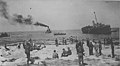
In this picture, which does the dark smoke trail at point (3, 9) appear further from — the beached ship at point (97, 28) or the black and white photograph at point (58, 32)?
the beached ship at point (97, 28)

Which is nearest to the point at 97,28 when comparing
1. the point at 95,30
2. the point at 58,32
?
the point at 95,30

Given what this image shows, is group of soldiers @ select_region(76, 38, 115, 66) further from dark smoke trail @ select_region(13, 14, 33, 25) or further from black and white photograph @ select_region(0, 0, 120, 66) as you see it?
dark smoke trail @ select_region(13, 14, 33, 25)

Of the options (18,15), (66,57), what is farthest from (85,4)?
(18,15)

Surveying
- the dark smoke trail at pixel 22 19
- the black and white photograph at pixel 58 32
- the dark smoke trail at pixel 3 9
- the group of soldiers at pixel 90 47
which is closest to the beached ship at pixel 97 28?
the black and white photograph at pixel 58 32

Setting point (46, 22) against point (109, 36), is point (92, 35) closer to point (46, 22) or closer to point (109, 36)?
point (109, 36)

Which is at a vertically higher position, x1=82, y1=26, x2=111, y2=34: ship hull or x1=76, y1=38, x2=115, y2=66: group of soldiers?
x1=82, y1=26, x2=111, y2=34: ship hull

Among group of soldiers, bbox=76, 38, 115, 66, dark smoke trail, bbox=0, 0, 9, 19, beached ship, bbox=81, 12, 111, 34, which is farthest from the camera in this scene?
beached ship, bbox=81, 12, 111, 34

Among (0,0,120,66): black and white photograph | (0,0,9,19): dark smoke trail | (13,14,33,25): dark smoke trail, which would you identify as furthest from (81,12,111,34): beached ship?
(0,0,9,19): dark smoke trail

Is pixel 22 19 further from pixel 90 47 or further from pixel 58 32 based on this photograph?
pixel 90 47
